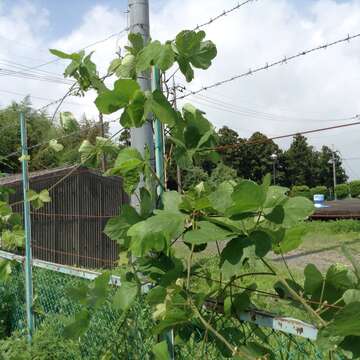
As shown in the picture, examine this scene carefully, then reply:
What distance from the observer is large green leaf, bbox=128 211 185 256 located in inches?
47.9

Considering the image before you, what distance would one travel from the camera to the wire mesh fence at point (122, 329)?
1500 millimetres

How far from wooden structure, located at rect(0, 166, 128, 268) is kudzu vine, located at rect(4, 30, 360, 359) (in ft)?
27.1

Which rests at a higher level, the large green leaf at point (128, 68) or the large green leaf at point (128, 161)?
the large green leaf at point (128, 68)

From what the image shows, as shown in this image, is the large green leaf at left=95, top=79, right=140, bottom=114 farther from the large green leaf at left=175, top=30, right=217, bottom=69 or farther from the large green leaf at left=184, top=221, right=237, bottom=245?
the large green leaf at left=184, top=221, right=237, bottom=245

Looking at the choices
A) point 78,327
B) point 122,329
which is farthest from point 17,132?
point 78,327

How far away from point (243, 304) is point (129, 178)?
1.73 ft

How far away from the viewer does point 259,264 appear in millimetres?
1419

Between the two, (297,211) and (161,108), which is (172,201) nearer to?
(161,108)

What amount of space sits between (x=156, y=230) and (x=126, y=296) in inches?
16.1

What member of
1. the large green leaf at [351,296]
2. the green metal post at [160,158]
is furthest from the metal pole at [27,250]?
the large green leaf at [351,296]

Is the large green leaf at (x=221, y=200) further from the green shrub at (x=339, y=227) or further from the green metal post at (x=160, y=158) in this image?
the green shrub at (x=339, y=227)

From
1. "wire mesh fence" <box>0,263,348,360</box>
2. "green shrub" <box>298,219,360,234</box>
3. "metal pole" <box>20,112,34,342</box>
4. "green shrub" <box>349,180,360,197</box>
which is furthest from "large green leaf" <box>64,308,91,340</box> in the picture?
"green shrub" <box>349,180,360,197</box>

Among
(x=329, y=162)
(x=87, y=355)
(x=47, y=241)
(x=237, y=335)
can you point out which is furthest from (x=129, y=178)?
(x=329, y=162)

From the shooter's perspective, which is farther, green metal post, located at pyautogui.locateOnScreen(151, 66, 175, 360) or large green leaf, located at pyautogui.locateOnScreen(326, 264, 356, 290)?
green metal post, located at pyautogui.locateOnScreen(151, 66, 175, 360)
